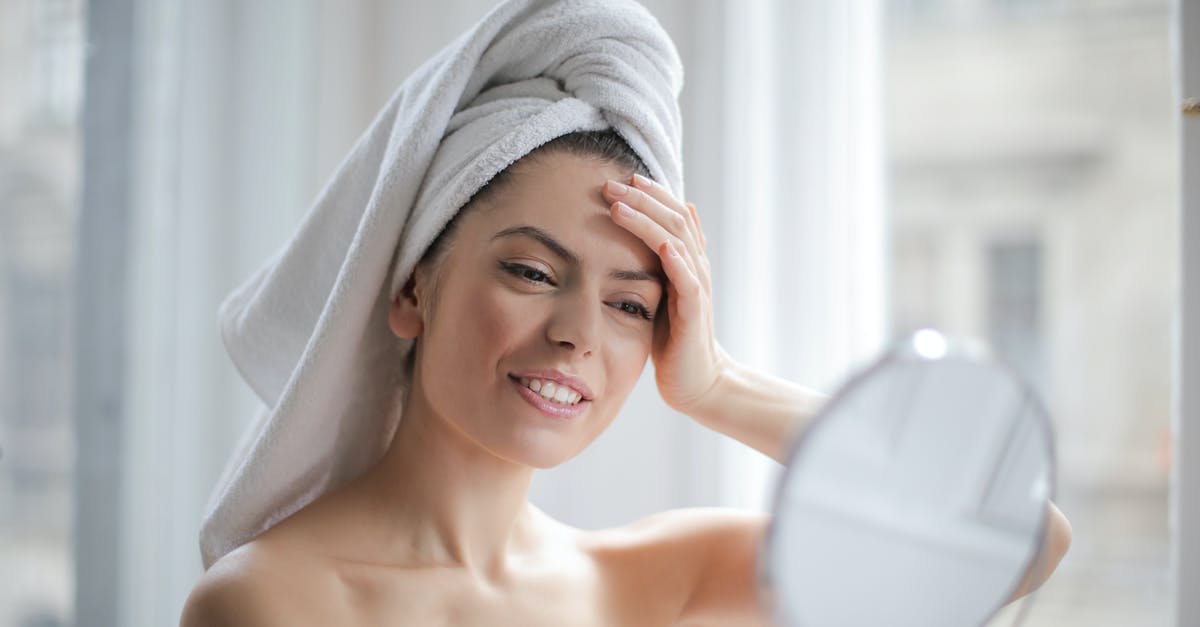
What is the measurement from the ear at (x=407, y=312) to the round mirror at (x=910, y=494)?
1.60ft

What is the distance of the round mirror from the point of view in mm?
634

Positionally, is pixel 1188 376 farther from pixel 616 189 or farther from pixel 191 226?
pixel 191 226

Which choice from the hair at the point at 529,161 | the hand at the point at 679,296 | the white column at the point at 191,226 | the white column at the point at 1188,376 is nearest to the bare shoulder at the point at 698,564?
the hand at the point at 679,296

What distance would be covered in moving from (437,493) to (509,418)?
15cm

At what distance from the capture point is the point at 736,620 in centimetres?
116

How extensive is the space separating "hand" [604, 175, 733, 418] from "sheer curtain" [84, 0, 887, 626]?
0.38 m

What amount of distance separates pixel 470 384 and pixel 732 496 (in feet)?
2.09

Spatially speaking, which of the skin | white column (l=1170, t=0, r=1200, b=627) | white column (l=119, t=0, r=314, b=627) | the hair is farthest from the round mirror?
white column (l=119, t=0, r=314, b=627)

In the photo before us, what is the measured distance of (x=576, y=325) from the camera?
920 mm

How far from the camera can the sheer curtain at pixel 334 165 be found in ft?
4.78

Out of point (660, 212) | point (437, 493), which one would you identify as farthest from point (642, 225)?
point (437, 493)

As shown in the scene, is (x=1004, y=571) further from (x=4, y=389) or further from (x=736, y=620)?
(x=4, y=389)

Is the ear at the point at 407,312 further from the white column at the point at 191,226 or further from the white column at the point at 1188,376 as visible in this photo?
the white column at the point at 1188,376

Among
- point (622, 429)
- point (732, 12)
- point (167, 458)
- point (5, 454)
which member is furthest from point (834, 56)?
point (5, 454)
